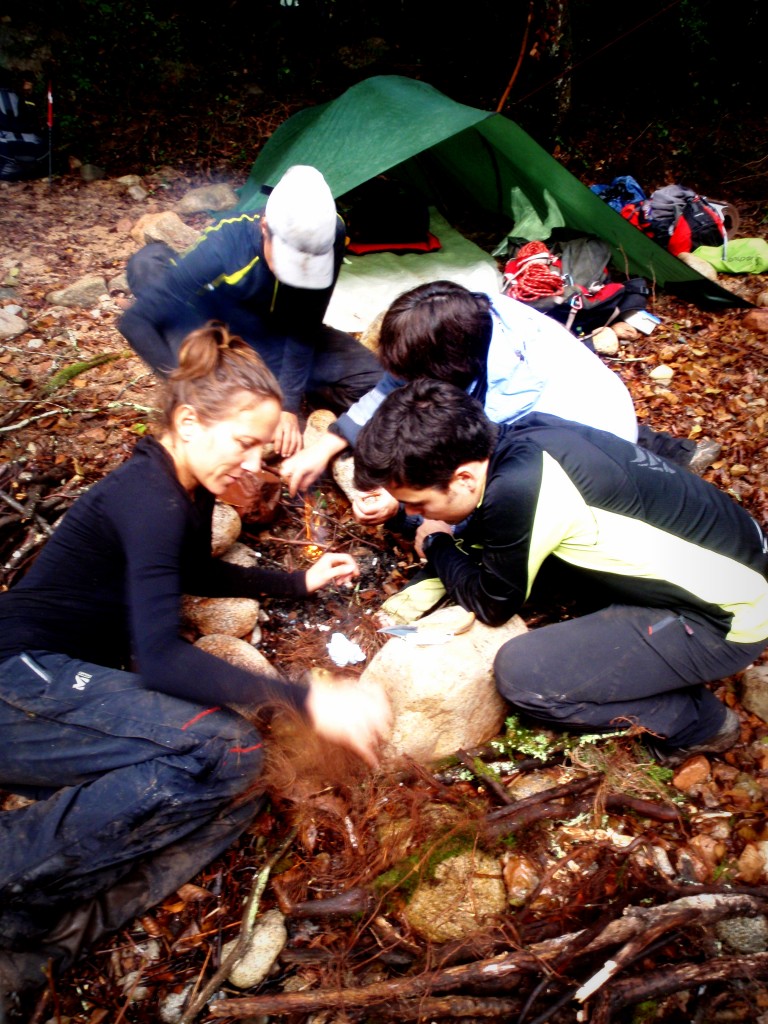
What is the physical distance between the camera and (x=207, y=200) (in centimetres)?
601

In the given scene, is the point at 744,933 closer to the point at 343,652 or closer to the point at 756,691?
the point at 756,691

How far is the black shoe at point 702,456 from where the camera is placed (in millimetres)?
3656

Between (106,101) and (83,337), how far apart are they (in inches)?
157

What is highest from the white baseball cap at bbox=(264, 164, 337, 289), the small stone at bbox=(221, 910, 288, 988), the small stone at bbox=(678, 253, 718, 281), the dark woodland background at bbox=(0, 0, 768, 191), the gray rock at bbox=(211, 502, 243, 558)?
the dark woodland background at bbox=(0, 0, 768, 191)

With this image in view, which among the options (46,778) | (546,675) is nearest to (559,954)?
(546,675)

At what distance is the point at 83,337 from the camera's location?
4461 millimetres

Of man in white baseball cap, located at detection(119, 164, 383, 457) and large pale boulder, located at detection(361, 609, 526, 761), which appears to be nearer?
large pale boulder, located at detection(361, 609, 526, 761)

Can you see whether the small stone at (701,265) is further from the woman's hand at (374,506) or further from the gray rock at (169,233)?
the gray rock at (169,233)

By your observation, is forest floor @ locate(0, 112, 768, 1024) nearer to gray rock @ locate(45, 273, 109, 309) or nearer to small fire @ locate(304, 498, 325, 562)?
small fire @ locate(304, 498, 325, 562)

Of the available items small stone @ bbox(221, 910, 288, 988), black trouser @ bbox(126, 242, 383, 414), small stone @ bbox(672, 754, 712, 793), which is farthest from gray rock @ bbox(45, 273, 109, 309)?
small stone @ bbox(672, 754, 712, 793)

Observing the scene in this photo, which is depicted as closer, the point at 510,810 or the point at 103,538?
the point at 103,538

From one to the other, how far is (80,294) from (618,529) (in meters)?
4.14

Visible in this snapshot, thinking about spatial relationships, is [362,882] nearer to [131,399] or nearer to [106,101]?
[131,399]

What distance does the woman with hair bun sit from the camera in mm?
1941
